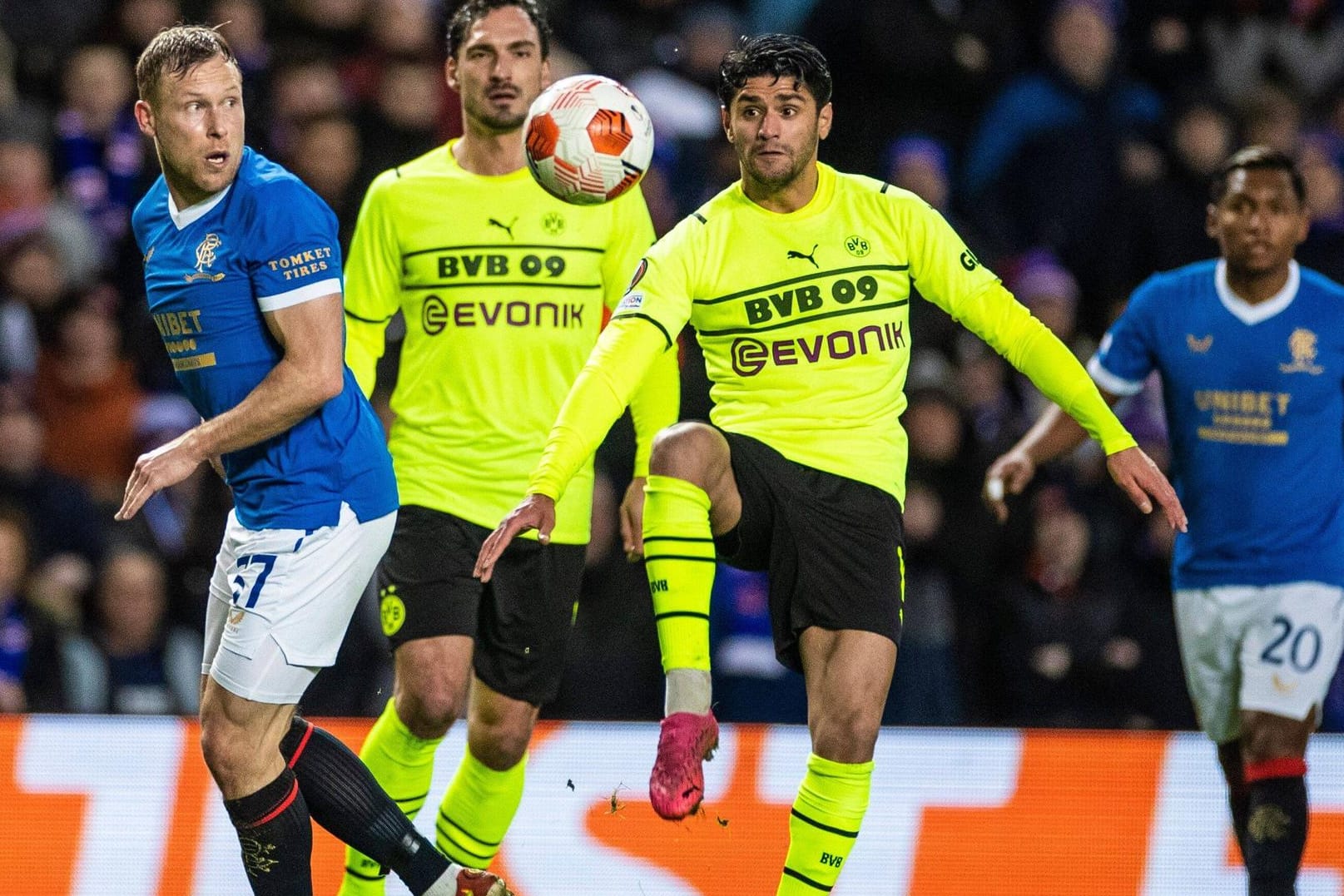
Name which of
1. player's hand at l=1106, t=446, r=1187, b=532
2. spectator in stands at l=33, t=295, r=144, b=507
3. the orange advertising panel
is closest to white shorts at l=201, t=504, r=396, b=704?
the orange advertising panel

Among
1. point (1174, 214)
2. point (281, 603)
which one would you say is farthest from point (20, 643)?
point (1174, 214)

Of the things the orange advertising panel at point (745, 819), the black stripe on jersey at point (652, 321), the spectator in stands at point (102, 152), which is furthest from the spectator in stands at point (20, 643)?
the black stripe on jersey at point (652, 321)

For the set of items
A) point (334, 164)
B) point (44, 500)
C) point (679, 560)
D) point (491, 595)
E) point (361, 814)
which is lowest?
point (44, 500)

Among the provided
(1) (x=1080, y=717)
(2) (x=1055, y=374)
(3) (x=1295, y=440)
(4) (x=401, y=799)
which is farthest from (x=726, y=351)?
(1) (x=1080, y=717)

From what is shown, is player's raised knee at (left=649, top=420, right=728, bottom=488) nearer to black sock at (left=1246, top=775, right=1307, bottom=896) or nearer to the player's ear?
the player's ear

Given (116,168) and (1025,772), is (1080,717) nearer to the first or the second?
(1025,772)

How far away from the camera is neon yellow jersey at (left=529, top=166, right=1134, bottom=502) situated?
471cm

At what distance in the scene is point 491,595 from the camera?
5.34m

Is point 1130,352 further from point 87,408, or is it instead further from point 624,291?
point 87,408

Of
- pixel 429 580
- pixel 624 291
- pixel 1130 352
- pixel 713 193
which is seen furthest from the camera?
pixel 713 193

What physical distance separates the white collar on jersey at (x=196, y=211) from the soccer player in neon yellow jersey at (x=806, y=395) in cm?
95

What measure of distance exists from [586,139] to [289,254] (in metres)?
0.98

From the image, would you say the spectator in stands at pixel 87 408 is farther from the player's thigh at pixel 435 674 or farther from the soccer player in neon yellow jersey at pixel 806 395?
the soccer player in neon yellow jersey at pixel 806 395

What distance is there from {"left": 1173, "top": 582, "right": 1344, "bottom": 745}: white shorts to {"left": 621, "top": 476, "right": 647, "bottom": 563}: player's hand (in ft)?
6.53
